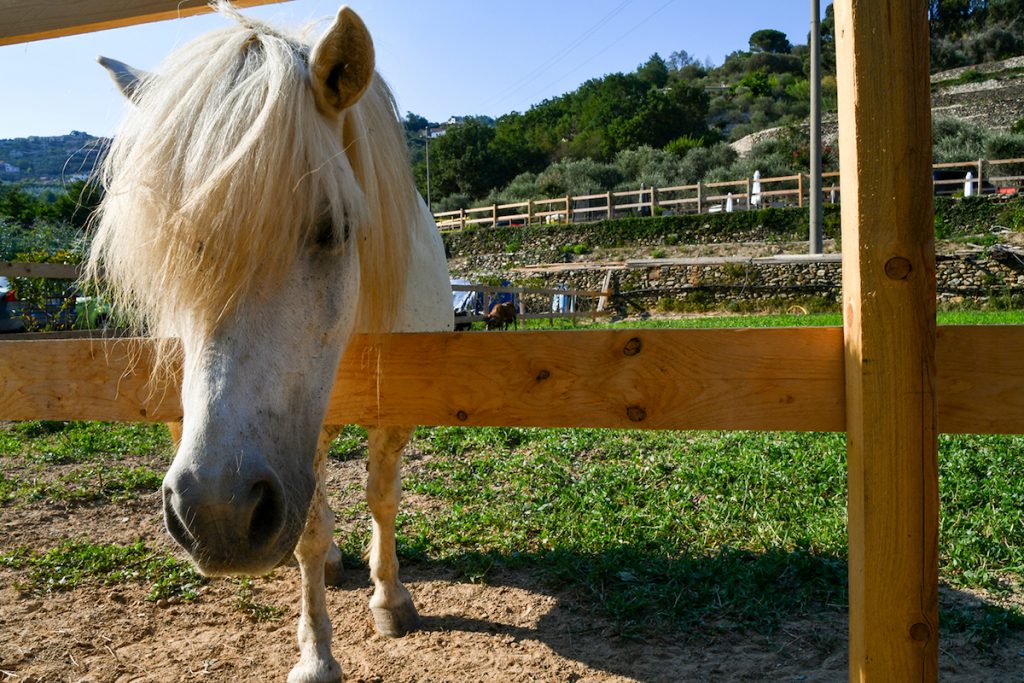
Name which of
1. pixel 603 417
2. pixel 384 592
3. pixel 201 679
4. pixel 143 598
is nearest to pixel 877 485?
pixel 603 417

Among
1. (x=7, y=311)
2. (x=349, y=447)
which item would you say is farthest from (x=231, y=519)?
(x=7, y=311)

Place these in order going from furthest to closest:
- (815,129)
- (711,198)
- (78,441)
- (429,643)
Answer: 1. (711,198)
2. (815,129)
3. (78,441)
4. (429,643)

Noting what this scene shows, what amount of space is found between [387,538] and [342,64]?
6.98ft

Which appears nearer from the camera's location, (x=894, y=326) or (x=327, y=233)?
(x=894, y=326)

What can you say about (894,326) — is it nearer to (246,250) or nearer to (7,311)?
Answer: (246,250)

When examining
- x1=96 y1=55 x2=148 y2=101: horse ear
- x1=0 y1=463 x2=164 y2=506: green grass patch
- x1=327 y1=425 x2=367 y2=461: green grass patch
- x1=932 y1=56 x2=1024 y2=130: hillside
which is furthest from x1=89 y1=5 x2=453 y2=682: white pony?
x1=932 y1=56 x2=1024 y2=130: hillside

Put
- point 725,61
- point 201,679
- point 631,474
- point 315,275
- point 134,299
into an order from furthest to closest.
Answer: point 725,61, point 631,474, point 201,679, point 134,299, point 315,275

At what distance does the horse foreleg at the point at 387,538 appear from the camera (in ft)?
9.68

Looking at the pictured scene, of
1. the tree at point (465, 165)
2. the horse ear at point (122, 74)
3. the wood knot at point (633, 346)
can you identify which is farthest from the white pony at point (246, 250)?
the tree at point (465, 165)

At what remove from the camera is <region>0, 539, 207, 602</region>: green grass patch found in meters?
3.33

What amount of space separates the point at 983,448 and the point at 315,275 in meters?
4.96

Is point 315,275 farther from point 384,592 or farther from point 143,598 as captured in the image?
point 143,598

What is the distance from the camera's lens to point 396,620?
2.94 metres

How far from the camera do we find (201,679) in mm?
2590
